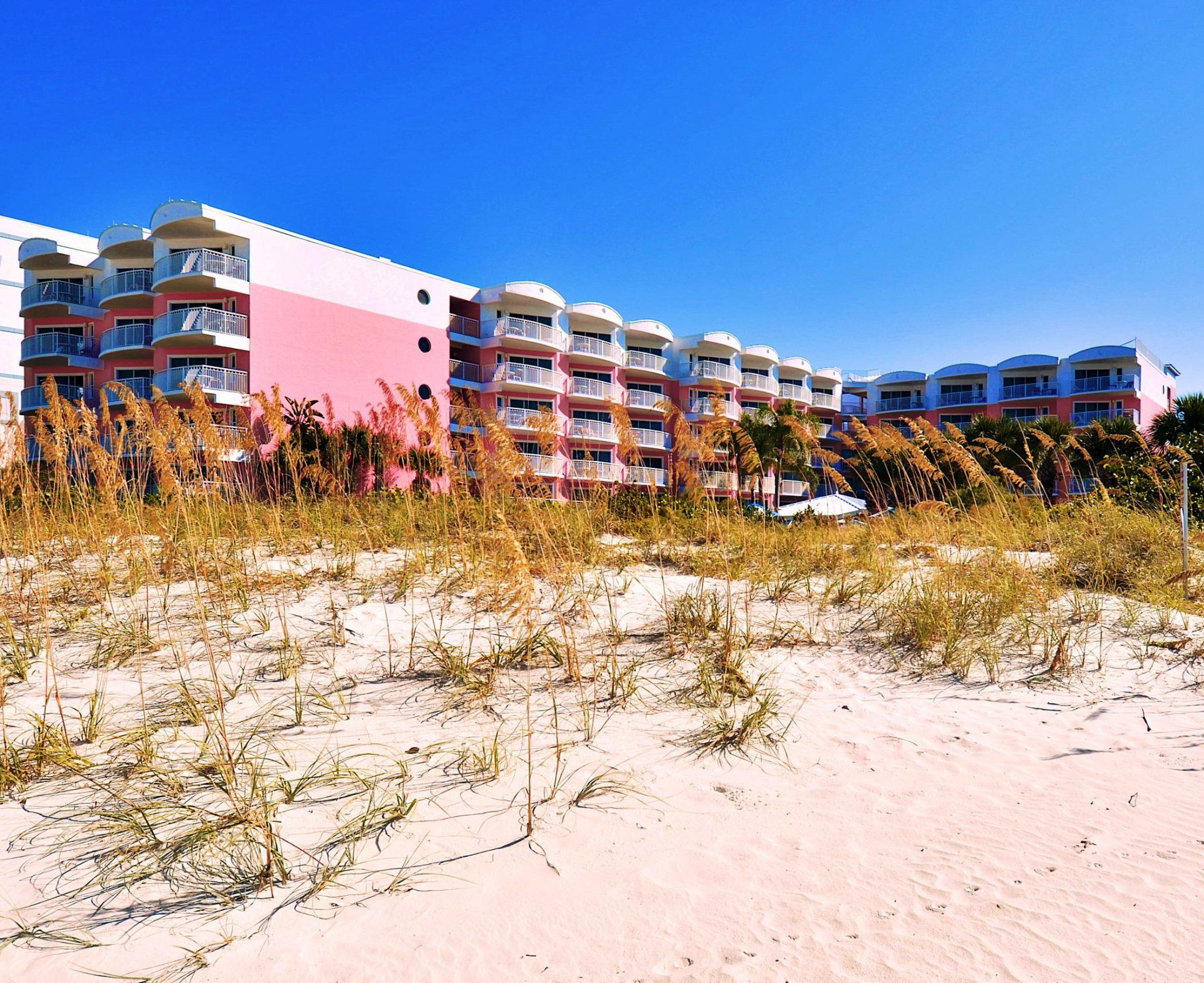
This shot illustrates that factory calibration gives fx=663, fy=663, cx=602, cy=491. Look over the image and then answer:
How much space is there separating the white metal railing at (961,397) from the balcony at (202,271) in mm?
48952

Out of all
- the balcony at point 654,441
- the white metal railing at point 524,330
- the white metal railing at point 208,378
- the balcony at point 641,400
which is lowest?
the balcony at point 654,441

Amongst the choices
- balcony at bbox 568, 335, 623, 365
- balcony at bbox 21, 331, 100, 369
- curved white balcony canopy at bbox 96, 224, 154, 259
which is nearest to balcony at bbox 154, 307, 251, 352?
curved white balcony canopy at bbox 96, 224, 154, 259

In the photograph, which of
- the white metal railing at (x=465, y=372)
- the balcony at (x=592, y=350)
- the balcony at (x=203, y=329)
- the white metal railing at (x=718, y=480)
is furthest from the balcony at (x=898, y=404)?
the white metal railing at (x=718, y=480)

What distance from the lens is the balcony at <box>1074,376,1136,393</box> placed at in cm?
4469

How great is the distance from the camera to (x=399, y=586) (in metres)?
6.07

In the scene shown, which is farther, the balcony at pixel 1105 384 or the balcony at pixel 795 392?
the balcony at pixel 795 392

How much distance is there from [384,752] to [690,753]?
67.9 inches

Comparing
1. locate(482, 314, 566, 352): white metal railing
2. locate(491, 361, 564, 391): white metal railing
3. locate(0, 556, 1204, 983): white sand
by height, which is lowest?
locate(0, 556, 1204, 983): white sand

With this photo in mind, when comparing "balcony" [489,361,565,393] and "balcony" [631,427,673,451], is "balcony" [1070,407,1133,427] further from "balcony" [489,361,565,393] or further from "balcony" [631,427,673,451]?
"balcony" [489,361,565,393]

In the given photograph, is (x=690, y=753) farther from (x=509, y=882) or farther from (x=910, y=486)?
(x=910, y=486)

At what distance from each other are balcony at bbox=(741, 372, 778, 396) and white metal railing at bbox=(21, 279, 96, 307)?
38.6 metres

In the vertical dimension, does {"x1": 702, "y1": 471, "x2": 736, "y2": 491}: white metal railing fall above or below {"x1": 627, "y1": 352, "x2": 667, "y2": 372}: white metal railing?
below

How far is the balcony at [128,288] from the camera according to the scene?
99.3ft

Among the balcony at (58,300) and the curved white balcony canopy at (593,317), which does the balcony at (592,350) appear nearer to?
the curved white balcony canopy at (593,317)
